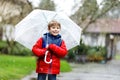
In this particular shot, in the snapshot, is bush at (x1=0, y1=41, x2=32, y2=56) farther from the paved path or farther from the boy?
the boy

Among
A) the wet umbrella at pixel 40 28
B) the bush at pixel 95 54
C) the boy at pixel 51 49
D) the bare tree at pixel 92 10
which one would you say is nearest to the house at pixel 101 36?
the bush at pixel 95 54

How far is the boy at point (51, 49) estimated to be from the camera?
8133 millimetres

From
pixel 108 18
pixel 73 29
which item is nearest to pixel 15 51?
pixel 108 18

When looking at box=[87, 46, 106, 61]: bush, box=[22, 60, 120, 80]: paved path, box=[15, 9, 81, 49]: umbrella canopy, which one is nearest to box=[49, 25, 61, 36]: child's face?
box=[15, 9, 81, 49]: umbrella canopy

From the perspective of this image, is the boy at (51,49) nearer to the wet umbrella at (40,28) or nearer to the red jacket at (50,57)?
the red jacket at (50,57)

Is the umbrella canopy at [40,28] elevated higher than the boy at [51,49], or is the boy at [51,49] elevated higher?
the umbrella canopy at [40,28]

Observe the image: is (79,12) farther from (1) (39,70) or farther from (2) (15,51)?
Result: (1) (39,70)

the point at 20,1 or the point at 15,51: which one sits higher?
the point at 20,1

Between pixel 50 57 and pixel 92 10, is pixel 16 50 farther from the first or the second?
pixel 50 57

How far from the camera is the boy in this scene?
813cm

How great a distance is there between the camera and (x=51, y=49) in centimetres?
815

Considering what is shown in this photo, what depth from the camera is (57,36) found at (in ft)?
27.1

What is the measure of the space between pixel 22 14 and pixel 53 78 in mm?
16786

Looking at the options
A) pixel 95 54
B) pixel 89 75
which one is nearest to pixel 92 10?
pixel 89 75
